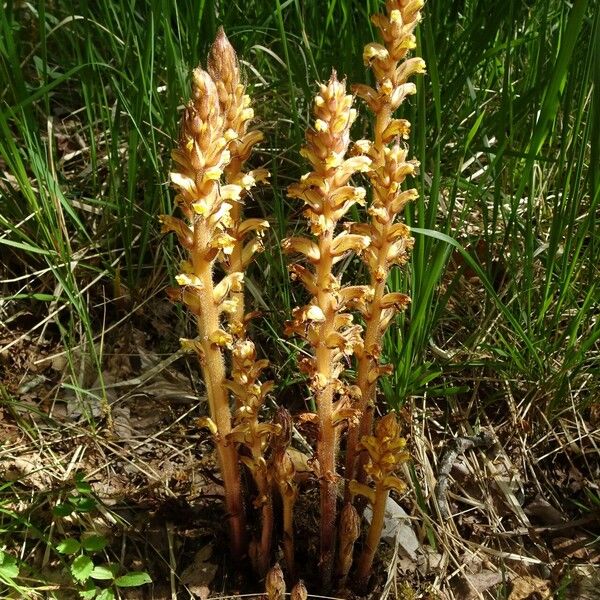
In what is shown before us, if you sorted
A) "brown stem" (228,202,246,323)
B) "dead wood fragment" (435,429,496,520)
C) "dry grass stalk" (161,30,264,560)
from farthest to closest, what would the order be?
"dead wood fragment" (435,429,496,520), "brown stem" (228,202,246,323), "dry grass stalk" (161,30,264,560)

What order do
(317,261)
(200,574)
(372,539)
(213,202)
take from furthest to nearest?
(200,574), (372,539), (317,261), (213,202)

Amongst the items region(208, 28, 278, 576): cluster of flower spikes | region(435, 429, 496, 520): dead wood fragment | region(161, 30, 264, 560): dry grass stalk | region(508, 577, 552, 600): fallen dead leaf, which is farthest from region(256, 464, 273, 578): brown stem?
region(508, 577, 552, 600): fallen dead leaf

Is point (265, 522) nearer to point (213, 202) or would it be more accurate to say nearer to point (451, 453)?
point (451, 453)

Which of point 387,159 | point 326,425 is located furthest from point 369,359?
point 387,159

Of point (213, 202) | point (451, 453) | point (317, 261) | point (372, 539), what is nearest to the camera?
point (213, 202)

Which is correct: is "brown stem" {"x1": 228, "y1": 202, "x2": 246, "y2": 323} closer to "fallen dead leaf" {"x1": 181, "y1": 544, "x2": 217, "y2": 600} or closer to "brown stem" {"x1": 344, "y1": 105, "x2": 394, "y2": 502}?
"brown stem" {"x1": 344, "y1": 105, "x2": 394, "y2": 502}

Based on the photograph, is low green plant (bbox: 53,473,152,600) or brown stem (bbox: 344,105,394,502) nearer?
brown stem (bbox: 344,105,394,502)

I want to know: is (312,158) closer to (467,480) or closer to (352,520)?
(352,520)

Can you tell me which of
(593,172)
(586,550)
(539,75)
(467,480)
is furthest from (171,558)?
(539,75)
